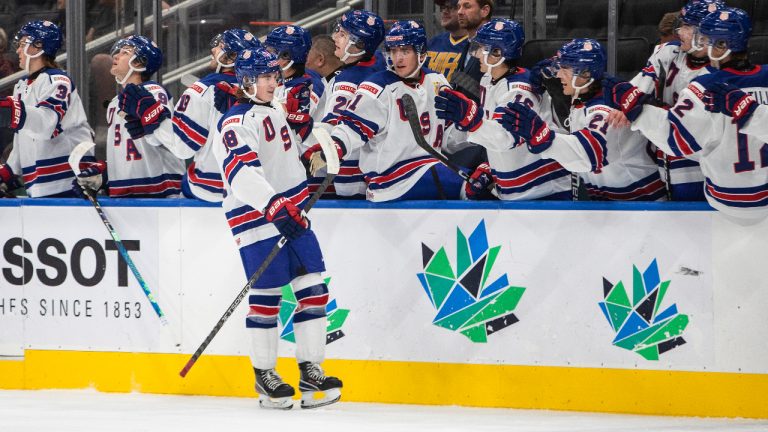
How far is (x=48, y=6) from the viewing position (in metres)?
6.42

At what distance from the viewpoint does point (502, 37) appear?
4.39 metres

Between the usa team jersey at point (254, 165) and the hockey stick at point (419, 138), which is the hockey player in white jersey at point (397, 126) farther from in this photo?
the usa team jersey at point (254, 165)

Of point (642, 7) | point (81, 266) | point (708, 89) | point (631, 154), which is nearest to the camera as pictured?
point (708, 89)

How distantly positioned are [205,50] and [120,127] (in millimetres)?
1437

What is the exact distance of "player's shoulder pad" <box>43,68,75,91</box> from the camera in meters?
4.97

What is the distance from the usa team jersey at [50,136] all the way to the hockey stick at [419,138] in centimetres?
141

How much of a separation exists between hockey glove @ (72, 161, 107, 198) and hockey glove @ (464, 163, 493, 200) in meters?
1.42

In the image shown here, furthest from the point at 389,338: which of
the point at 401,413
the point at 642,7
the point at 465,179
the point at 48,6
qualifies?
the point at 48,6

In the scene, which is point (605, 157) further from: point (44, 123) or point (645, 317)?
point (44, 123)

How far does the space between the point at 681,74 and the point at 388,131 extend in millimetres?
1025

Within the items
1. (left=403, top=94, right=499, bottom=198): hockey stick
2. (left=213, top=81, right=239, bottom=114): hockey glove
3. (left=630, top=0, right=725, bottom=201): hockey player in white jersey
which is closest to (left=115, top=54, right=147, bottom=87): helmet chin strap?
(left=213, top=81, right=239, bottom=114): hockey glove

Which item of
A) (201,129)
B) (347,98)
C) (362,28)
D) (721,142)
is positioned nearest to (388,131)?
(347,98)

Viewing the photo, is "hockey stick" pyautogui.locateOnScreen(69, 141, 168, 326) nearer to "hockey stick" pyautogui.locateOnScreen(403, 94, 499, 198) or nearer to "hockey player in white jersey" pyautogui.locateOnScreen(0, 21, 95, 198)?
"hockey player in white jersey" pyautogui.locateOnScreen(0, 21, 95, 198)

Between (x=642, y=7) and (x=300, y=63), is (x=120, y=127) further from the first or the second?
(x=642, y=7)
